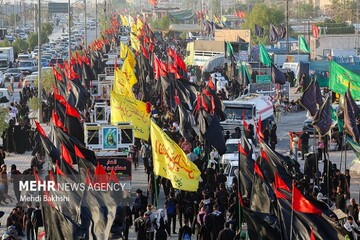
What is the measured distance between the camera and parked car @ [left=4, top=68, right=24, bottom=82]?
56.7 meters

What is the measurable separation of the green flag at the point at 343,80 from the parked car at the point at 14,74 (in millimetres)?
26488

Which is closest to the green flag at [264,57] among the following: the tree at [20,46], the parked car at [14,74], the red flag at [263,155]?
the parked car at [14,74]

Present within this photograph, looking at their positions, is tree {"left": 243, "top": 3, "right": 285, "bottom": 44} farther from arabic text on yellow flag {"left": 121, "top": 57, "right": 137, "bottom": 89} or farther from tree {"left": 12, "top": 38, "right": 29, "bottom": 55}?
arabic text on yellow flag {"left": 121, "top": 57, "right": 137, "bottom": 89}

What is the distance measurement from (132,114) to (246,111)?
248 inches

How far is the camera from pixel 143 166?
30.0 m

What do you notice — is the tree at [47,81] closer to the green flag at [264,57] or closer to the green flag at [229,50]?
the green flag at [264,57]

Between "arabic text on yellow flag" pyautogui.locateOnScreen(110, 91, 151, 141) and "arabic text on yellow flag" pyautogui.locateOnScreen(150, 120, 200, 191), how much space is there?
18.9 feet

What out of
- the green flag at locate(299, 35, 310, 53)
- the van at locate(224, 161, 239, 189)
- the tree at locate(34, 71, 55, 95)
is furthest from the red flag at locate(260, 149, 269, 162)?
the green flag at locate(299, 35, 310, 53)

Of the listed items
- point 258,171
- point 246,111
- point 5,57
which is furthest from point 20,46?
point 258,171

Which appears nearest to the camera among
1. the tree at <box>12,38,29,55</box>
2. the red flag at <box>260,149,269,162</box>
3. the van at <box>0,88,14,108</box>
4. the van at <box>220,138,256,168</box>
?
the red flag at <box>260,149,269,162</box>

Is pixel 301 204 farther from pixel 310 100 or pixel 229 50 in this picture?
pixel 229 50

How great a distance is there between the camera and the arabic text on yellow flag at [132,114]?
28359 millimetres

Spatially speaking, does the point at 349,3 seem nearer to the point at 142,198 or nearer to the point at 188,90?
the point at 188,90

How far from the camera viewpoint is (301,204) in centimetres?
1669
